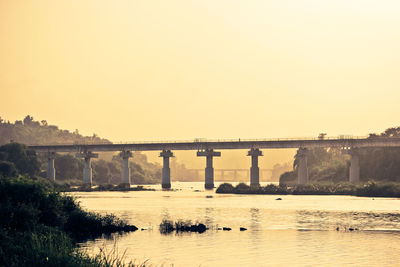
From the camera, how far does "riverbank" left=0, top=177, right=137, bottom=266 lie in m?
43.5

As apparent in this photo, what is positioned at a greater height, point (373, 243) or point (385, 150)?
point (385, 150)

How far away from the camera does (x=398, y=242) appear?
6116 cm

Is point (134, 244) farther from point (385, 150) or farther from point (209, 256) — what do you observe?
point (385, 150)

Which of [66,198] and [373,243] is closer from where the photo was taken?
[373,243]

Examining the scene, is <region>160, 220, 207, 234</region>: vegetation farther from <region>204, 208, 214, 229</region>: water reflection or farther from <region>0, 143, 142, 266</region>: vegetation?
<region>0, 143, 142, 266</region>: vegetation

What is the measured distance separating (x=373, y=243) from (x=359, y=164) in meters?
141

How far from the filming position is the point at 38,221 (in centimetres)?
5609

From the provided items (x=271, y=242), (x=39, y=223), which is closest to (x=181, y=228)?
(x=271, y=242)

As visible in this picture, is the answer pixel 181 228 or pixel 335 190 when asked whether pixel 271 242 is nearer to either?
pixel 181 228

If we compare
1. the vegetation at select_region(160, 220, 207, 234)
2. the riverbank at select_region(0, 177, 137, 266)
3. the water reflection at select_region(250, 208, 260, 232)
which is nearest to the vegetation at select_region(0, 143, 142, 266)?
the riverbank at select_region(0, 177, 137, 266)

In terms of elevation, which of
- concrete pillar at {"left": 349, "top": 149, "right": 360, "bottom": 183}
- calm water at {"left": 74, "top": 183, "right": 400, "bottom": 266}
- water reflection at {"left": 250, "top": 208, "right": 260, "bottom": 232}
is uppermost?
concrete pillar at {"left": 349, "top": 149, "right": 360, "bottom": 183}

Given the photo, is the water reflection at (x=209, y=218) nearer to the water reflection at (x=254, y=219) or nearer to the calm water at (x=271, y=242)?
the calm water at (x=271, y=242)

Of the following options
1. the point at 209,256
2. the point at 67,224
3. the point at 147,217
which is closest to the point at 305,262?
the point at 209,256

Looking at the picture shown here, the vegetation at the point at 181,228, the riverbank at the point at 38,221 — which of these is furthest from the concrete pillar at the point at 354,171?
the riverbank at the point at 38,221
